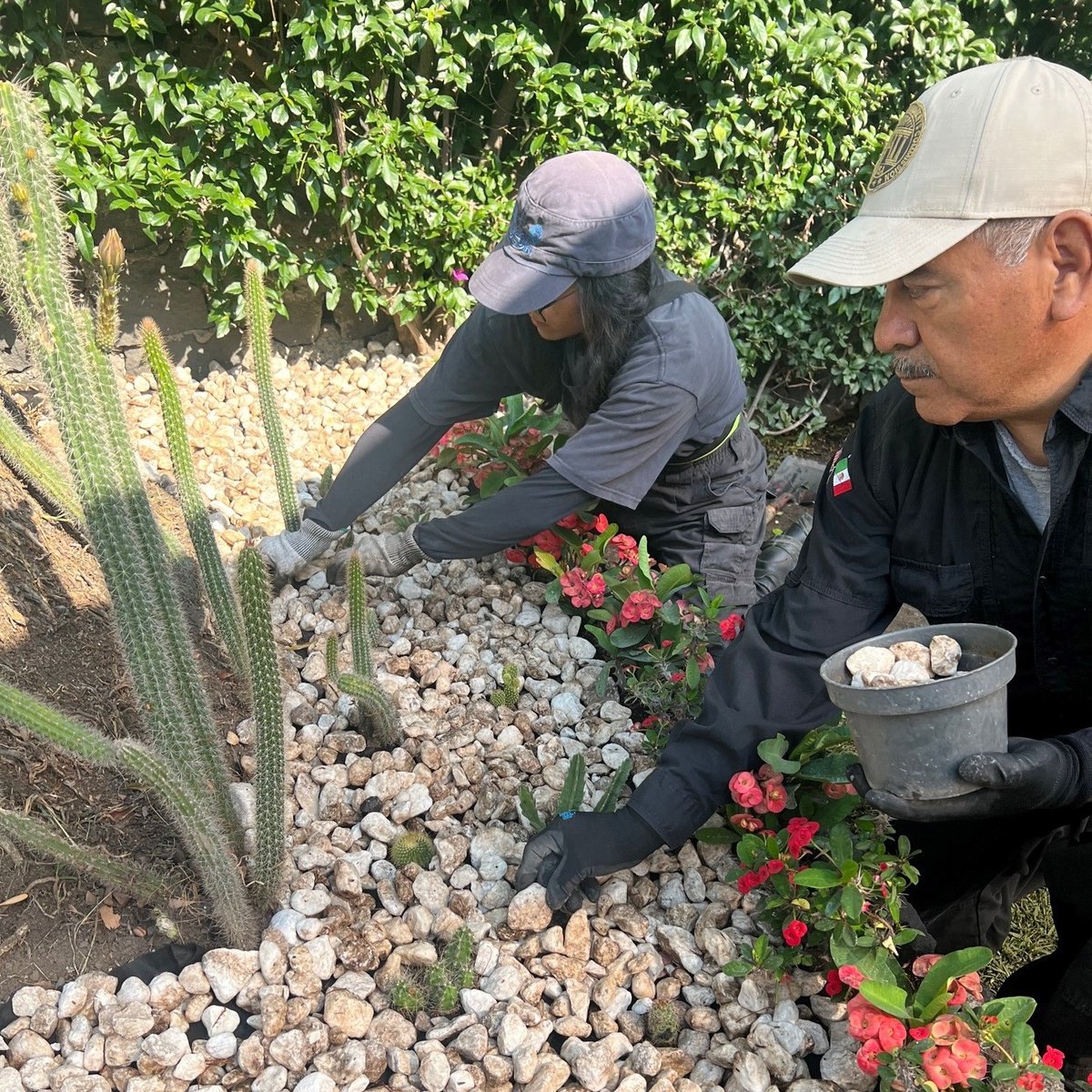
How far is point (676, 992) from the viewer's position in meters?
1.92

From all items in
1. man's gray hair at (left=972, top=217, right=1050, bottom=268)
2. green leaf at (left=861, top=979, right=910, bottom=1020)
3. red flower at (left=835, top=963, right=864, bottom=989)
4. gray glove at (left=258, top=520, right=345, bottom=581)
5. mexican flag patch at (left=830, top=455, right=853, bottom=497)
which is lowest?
red flower at (left=835, top=963, right=864, bottom=989)

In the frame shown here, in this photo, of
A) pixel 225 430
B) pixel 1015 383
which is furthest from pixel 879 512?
pixel 225 430

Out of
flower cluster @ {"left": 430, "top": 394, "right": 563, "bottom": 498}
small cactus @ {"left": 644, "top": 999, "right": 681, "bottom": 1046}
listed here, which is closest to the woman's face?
flower cluster @ {"left": 430, "top": 394, "right": 563, "bottom": 498}

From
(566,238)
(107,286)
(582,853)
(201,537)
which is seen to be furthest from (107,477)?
(566,238)

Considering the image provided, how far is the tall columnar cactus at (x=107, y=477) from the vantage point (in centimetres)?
167

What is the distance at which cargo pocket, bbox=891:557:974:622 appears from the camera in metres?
2.11

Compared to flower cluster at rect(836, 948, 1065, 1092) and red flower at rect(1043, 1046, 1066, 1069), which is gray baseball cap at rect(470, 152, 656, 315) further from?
red flower at rect(1043, 1046, 1066, 1069)

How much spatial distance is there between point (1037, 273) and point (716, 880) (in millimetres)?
1401

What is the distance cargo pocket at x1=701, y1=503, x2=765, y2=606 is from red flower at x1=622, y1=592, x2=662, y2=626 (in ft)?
1.33

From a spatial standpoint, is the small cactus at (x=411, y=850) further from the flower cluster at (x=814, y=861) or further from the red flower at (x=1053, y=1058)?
the red flower at (x=1053, y=1058)

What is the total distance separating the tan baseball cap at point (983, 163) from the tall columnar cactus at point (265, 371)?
70.1 inches

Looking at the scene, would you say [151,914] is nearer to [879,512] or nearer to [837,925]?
[837,925]

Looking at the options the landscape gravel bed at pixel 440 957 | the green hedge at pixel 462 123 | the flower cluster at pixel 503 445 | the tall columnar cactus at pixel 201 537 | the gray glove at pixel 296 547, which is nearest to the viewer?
the landscape gravel bed at pixel 440 957

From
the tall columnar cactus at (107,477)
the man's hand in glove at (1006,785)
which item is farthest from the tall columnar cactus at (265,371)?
the man's hand in glove at (1006,785)
